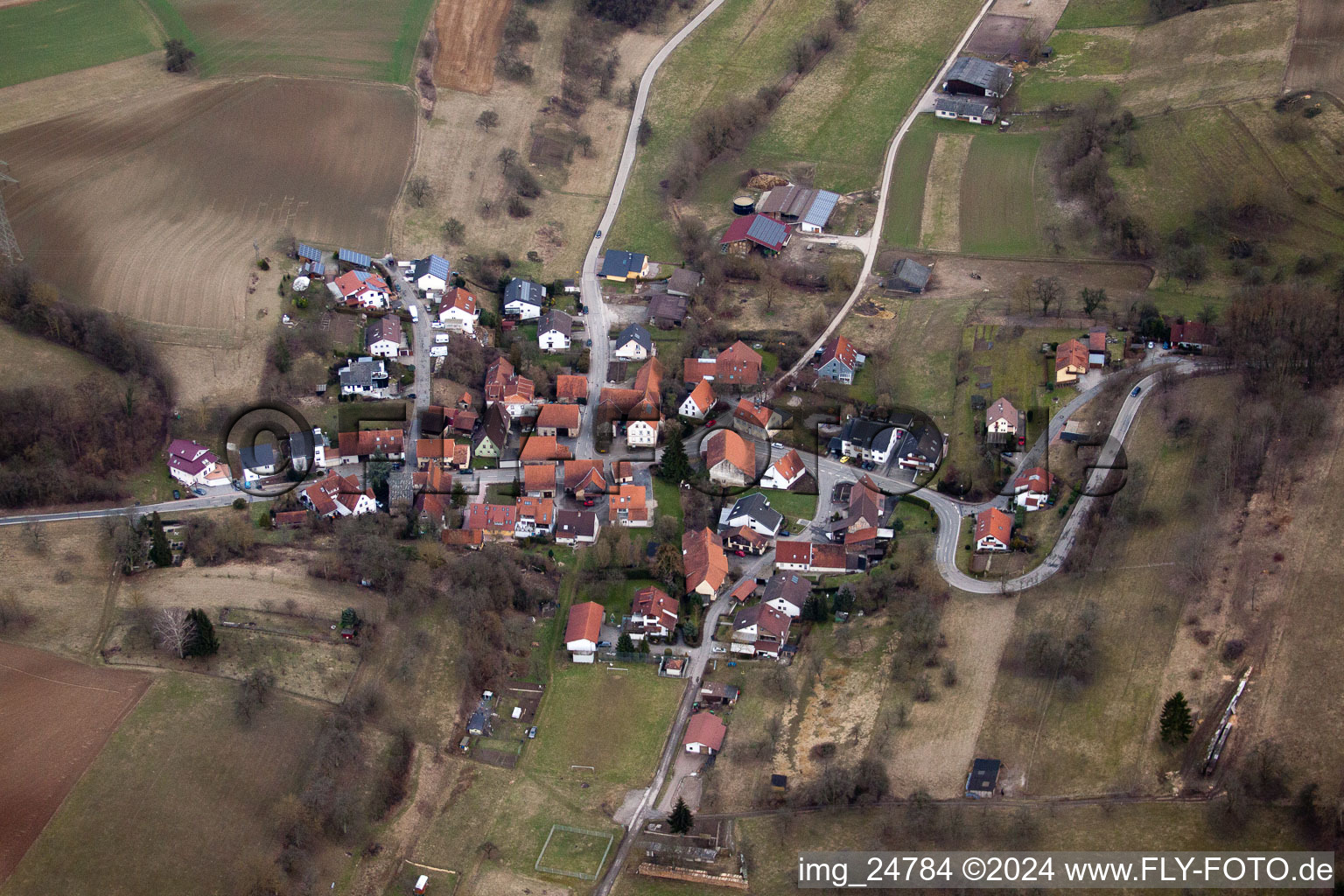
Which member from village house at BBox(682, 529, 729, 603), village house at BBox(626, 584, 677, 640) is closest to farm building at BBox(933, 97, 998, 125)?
village house at BBox(682, 529, 729, 603)

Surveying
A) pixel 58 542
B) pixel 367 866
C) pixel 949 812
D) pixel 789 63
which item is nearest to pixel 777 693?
pixel 949 812

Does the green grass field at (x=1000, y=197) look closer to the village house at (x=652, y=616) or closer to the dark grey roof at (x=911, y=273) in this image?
the dark grey roof at (x=911, y=273)

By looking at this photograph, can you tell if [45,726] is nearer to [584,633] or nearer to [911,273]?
[584,633]

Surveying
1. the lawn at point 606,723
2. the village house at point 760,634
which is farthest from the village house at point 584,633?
the village house at point 760,634

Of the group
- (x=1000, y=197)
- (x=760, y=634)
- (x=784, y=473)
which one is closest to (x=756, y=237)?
(x=1000, y=197)

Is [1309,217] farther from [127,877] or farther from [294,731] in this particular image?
[127,877]

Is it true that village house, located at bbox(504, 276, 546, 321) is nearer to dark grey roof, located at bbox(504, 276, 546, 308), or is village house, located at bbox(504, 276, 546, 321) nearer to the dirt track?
dark grey roof, located at bbox(504, 276, 546, 308)
